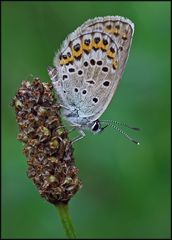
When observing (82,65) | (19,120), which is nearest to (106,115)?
(82,65)

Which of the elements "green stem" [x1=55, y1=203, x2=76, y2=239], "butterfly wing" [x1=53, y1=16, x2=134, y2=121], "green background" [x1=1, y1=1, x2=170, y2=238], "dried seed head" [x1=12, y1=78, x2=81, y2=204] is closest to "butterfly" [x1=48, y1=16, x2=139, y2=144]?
"butterfly wing" [x1=53, y1=16, x2=134, y2=121]

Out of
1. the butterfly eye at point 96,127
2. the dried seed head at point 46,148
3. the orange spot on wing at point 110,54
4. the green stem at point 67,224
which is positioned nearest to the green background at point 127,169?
the butterfly eye at point 96,127

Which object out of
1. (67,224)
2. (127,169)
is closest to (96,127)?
(67,224)

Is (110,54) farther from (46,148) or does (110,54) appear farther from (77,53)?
(46,148)

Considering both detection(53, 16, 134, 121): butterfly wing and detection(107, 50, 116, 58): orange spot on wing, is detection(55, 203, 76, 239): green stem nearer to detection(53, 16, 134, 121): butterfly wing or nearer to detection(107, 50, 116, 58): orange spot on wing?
detection(53, 16, 134, 121): butterfly wing

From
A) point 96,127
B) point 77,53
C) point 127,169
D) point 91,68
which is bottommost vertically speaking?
point 127,169

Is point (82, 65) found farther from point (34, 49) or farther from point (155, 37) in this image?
point (34, 49)
